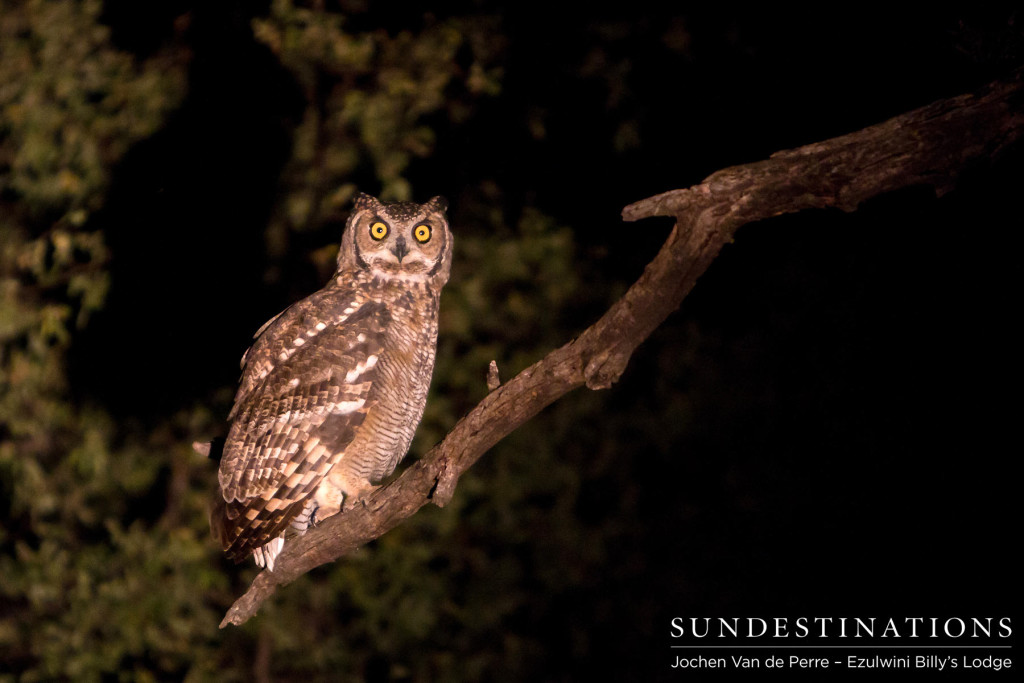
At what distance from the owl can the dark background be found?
56.4 inches

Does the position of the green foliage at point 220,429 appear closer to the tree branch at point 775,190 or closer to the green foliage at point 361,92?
the green foliage at point 361,92

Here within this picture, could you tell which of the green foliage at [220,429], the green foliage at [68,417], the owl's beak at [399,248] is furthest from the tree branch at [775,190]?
the green foliage at [68,417]

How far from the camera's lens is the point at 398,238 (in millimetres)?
2756

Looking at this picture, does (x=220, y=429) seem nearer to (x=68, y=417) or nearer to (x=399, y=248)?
(x=68, y=417)

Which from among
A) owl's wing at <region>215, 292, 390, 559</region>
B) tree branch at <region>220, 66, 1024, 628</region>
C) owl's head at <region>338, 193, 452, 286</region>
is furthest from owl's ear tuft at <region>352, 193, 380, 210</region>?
tree branch at <region>220, 66, 1024, 628</region>

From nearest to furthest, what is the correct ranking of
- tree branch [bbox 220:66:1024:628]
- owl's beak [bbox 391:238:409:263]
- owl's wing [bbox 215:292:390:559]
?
tree branch [bbox 220:66:1024:628], owl's wing [bbox 215:292:390:559], owl's beak [bbox 391:238:409:263]

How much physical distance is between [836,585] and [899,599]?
27 cm

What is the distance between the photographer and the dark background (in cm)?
421

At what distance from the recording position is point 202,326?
14.2ft

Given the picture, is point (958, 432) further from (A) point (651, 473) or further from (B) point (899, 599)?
(A) point (651, 473)

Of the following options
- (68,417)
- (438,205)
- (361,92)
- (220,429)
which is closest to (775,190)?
(438,205)

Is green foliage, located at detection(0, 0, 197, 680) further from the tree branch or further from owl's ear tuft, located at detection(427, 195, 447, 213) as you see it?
the tree branch

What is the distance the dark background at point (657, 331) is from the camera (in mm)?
4207

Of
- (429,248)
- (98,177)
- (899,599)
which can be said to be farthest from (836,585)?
(98,177)
